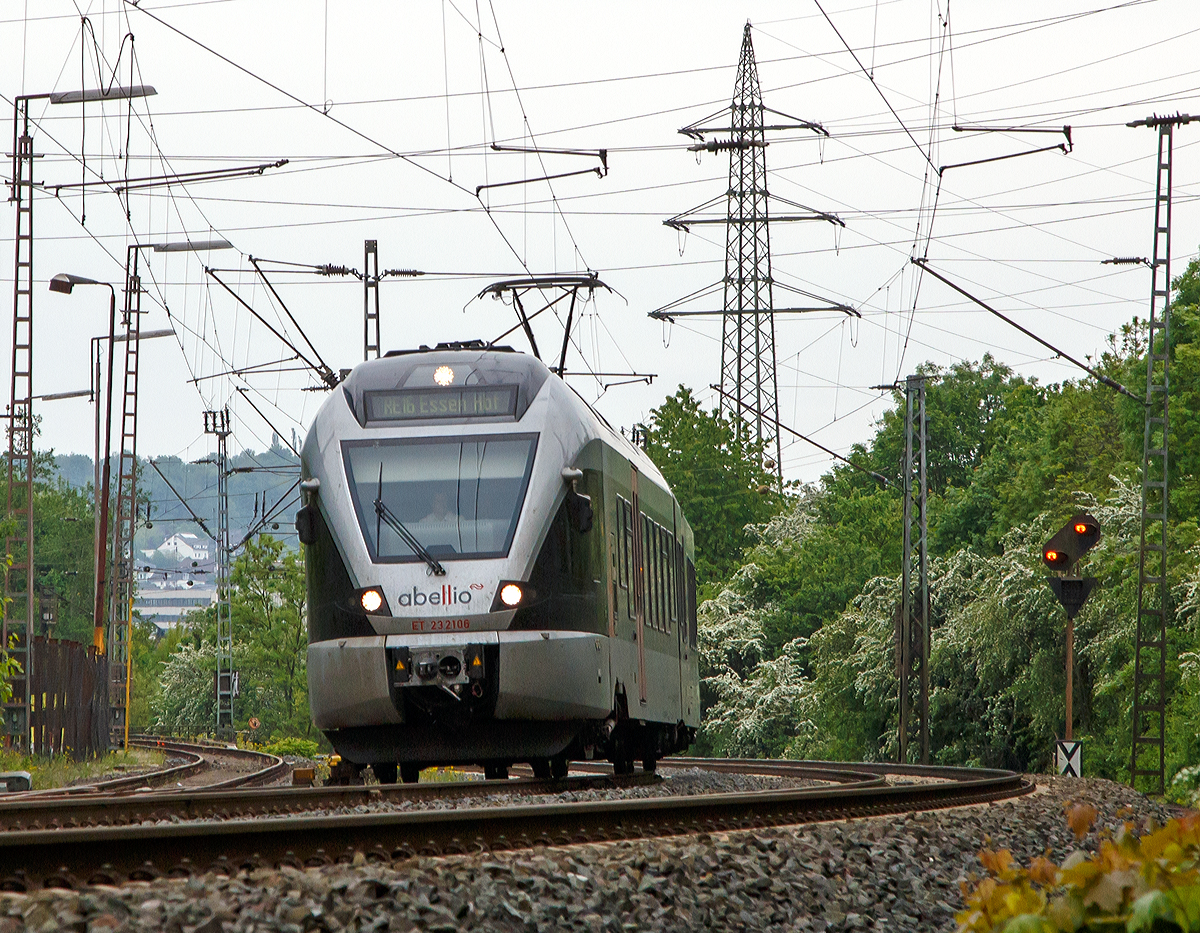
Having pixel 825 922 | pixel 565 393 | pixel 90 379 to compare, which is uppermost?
pixel 90 379

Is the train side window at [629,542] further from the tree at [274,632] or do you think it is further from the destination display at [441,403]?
the tree at [274,632]

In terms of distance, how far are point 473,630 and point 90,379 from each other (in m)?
34.0

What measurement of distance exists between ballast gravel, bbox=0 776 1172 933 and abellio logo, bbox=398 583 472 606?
14.4 feet

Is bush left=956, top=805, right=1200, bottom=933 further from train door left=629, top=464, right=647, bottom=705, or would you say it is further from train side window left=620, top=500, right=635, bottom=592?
train door left=629, top=464, right=647, bottom=705

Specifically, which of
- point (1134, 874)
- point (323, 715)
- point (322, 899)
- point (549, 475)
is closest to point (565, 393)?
point (549, 475)

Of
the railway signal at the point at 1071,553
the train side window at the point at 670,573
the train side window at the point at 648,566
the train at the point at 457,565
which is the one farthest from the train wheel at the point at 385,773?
the railway signal at the point at 1071,553

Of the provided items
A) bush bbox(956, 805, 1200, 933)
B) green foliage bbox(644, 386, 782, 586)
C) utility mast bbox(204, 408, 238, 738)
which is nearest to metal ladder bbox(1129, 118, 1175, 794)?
bush bbox(956, 805, 1200, 933)

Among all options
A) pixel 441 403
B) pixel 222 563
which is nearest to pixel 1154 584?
pixel 441 403

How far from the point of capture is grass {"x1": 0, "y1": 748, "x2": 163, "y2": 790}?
23828mm

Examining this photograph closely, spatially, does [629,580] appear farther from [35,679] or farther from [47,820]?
[35,679]

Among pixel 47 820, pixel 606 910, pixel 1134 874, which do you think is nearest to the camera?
pixel 1134 874

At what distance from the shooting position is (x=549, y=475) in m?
13.7

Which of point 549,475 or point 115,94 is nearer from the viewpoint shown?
point 549,475

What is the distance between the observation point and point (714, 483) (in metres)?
84.4
